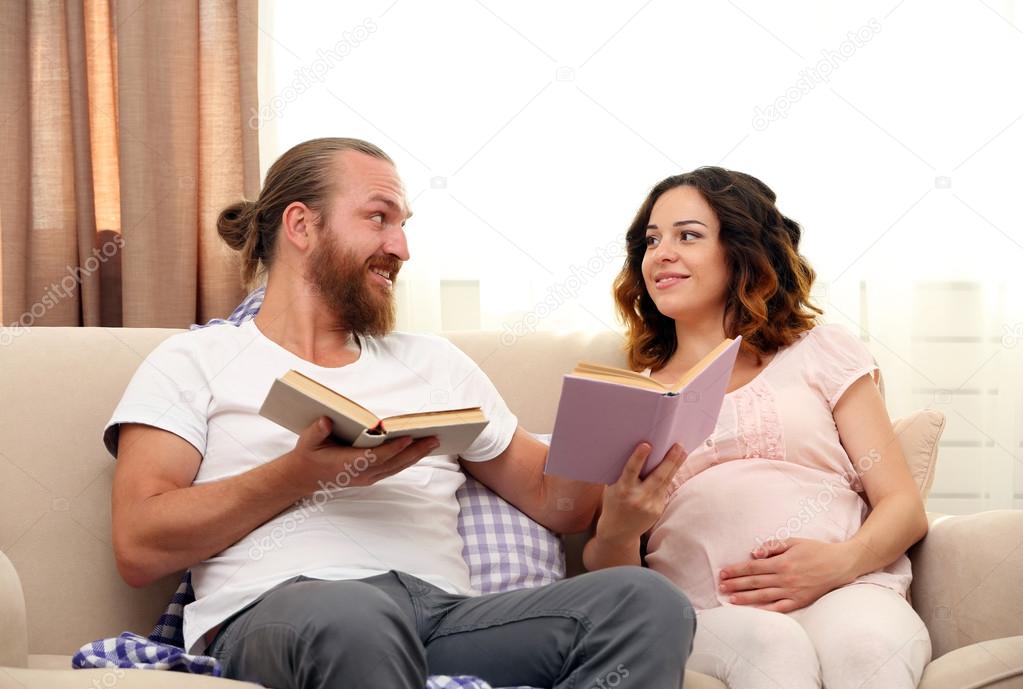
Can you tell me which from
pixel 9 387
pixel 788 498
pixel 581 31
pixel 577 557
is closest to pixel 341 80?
pixel 581 31

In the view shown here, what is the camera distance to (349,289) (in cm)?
183

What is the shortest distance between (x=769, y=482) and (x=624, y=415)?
0.54 m

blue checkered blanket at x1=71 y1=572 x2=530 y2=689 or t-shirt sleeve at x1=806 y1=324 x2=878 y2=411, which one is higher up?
t-shirt sleeve at x1=806 y1=324 x2=878 y2=411

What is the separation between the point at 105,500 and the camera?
5.86 ft

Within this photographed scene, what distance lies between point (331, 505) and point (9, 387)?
2.18 ft

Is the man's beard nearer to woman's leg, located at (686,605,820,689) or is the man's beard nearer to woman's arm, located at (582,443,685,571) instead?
woman's arm, located at (582,443,685,571)

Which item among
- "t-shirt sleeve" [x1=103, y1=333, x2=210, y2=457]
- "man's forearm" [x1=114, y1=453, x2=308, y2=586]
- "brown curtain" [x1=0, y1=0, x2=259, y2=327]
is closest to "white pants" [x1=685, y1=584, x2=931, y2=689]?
"man's forearm" [x1=114, y1=453, x2=308, y2=586]

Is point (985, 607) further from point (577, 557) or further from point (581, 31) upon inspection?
point (581, 31)

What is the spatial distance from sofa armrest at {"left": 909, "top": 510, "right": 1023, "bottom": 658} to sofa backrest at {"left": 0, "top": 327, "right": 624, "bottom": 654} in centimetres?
129

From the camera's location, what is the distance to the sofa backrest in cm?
172

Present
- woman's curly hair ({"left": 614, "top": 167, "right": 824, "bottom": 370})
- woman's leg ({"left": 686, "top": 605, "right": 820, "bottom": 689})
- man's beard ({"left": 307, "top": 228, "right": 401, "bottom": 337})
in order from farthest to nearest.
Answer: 1. woman's curly hair ({"left": 614, "top": 167, "right": 824, "bottom": 370})
2. man's beard ({"left": 307, "top": 228, "right": 401, "bottom": 337})
3. woman's leg ({"left": 686, "top": 605, "right": 820, "bottom": 689})

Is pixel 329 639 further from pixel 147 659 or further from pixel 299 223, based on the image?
pixel 299 223

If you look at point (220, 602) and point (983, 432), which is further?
point (983, 432)

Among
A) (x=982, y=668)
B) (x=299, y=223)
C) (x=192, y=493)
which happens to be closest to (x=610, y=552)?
(x=982, y=668)
